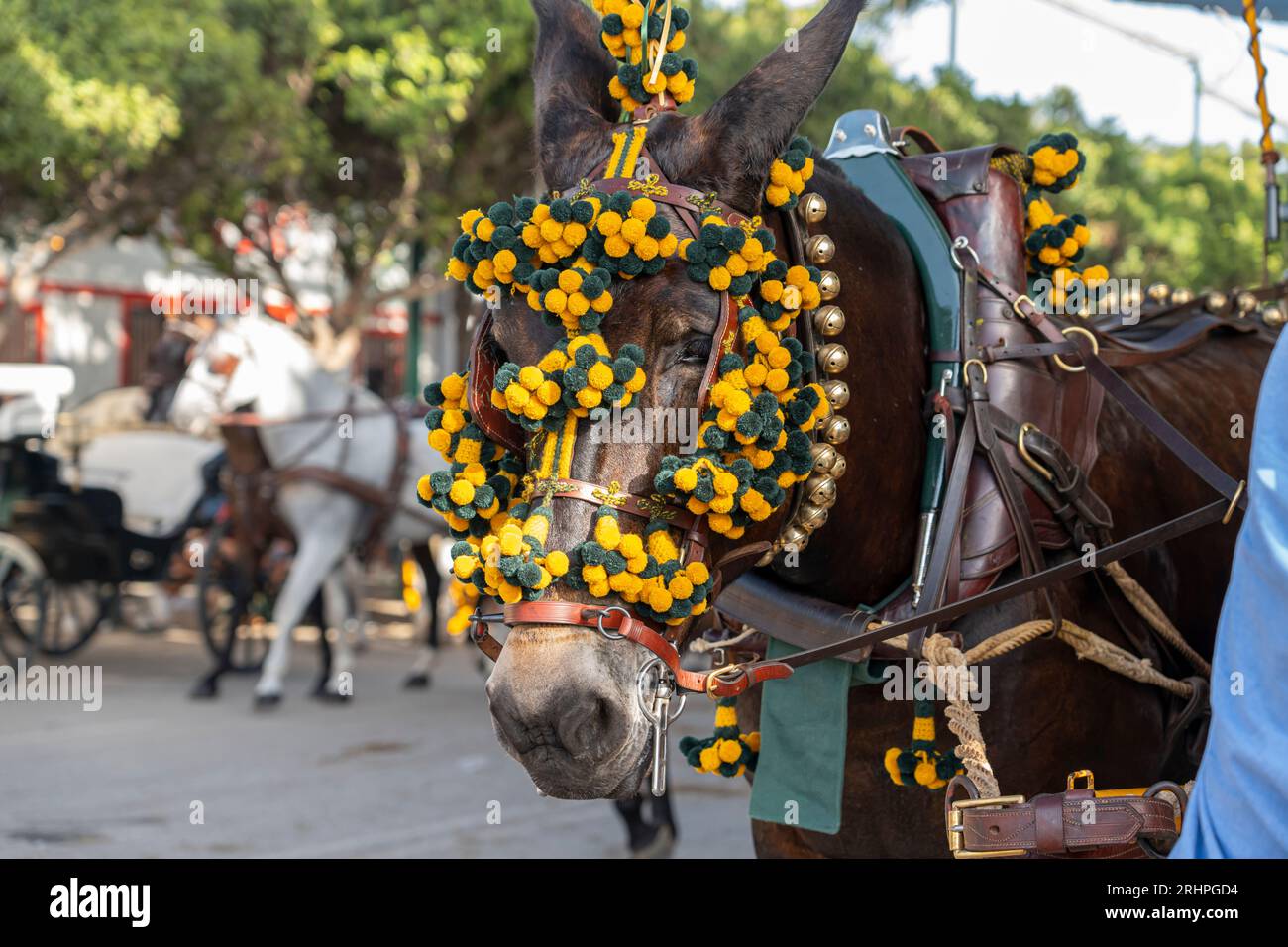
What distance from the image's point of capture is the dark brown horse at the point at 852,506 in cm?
195

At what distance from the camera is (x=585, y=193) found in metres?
2.16

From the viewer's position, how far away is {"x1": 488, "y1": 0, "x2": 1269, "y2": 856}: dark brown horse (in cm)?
195

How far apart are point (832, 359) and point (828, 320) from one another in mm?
63

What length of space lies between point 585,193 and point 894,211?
0.81 m

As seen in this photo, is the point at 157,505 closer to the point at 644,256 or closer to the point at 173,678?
the point at 173,678

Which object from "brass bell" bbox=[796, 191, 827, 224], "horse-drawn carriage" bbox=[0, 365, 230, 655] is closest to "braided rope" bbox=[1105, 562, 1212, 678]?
"brass bell" bbox=[796, 191, 827, 224]

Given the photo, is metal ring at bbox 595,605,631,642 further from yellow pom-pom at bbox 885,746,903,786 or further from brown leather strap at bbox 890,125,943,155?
brown leather strap at bbox 890,125,943,155

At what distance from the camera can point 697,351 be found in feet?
6.97

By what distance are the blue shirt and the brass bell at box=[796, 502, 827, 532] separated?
1089mm

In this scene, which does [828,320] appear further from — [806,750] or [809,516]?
[806,750]

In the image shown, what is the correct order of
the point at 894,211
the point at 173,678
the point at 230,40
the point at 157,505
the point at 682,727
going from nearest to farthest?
the point at 894,211 < the point at 682,727 < the point at 173,678 < the point at 157,505 < the point at 230,40

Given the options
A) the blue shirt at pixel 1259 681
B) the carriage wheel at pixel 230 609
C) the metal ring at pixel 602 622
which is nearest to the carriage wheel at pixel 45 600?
the carriage wheel at pixel 230 609
